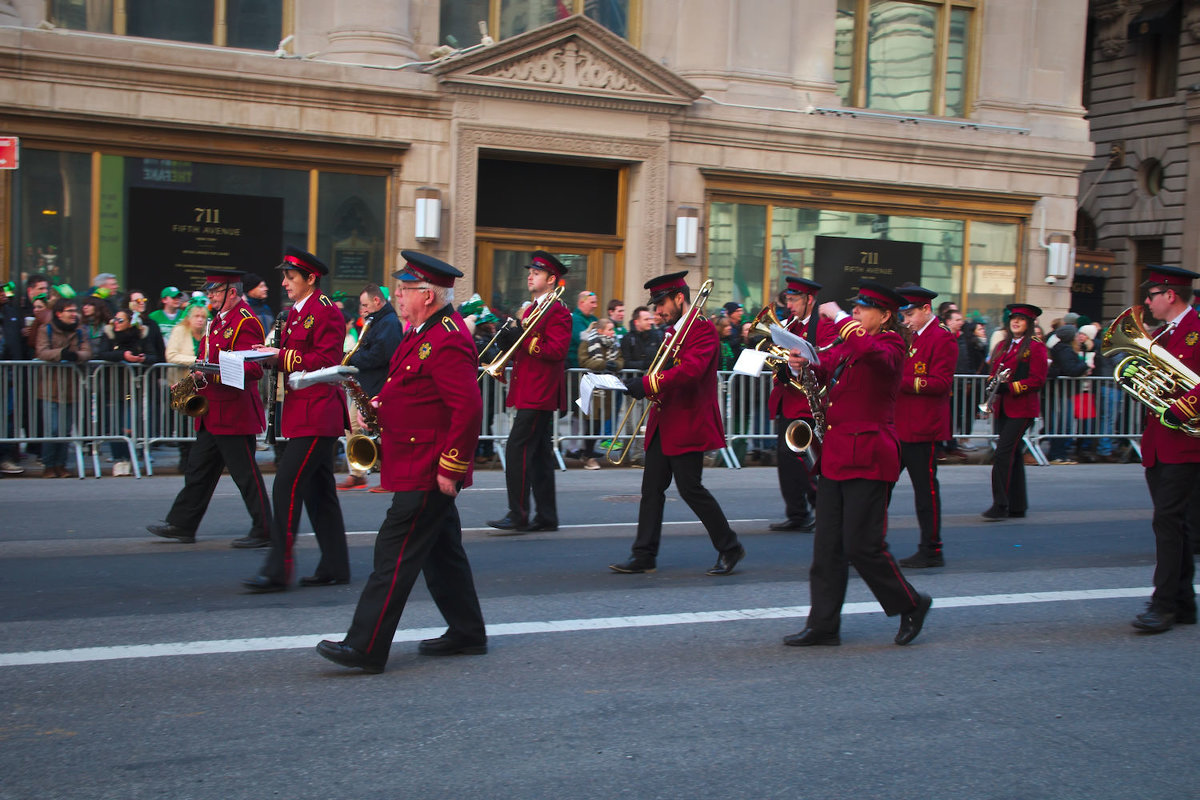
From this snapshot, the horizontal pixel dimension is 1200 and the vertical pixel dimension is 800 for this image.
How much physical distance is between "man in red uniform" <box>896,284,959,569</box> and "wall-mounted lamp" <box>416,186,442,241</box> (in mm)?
10103

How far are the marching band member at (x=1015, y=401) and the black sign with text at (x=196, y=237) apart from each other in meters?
10.6

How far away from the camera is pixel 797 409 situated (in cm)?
988

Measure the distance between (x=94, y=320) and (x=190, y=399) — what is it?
554cm

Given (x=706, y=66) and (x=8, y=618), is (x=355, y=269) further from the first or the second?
(x=8, y=618)

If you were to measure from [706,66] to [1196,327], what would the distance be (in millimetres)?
13934

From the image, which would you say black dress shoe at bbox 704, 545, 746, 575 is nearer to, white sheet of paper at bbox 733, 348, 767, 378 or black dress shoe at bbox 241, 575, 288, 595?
white sheet of paper at bbox 733, 348, 767, 378

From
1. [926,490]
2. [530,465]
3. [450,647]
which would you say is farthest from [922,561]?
[450,647]

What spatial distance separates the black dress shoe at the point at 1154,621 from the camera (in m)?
7.00

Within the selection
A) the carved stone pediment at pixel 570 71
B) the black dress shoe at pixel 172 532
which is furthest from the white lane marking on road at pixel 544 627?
the carved stone pediment at pixel 570 71

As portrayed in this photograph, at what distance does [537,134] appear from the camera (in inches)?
731

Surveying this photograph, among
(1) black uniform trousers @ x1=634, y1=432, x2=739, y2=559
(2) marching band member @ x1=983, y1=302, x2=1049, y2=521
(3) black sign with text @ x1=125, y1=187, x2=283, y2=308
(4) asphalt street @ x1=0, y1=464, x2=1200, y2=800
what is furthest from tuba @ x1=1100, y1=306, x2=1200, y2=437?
(3) black sign with text @ x1=125, y1=187, x2=283, y2=308

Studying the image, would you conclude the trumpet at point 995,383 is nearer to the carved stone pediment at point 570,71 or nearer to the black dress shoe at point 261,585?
the black dress shoe at point 261,585

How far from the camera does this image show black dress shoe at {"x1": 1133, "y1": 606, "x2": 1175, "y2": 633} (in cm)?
700

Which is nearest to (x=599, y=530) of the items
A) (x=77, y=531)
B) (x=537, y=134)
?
(x=77, y=531)
